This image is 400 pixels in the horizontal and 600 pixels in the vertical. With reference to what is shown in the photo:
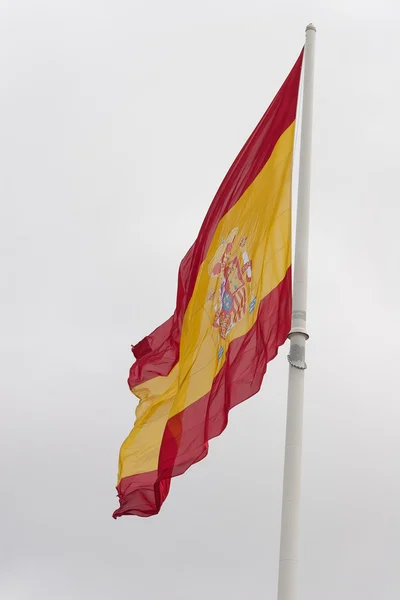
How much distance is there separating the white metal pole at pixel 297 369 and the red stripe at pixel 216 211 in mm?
337

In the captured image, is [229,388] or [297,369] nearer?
[297,369]

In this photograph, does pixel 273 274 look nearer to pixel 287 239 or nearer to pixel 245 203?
pixel 287 239

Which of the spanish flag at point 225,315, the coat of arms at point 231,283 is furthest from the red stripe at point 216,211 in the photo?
the coat of arms at point 231,283

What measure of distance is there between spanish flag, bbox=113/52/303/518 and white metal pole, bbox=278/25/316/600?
0.23 meters

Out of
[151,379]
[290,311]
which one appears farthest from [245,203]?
[151,379]

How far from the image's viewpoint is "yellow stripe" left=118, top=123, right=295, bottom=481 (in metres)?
17.1

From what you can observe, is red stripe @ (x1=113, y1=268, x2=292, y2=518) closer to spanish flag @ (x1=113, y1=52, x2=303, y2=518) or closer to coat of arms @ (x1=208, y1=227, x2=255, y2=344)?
spanish flag @ (x1=113, y1=52, x2=303, y2=518)

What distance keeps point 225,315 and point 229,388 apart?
1.66 m

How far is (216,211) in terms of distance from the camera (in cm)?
1978

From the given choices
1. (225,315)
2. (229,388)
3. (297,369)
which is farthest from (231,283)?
(297,369)

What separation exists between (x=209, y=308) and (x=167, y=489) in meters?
3.44

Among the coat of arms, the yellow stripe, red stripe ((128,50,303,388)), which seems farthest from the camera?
red stripe ((128,50,303,388))

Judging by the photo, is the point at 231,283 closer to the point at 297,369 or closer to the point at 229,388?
the point at 229,388

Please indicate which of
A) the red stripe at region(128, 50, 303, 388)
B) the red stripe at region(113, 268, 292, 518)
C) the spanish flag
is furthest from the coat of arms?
the red stripe at region(128, 50, 303, 388)
